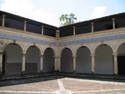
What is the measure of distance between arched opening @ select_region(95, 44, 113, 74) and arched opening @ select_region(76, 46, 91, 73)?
137 centimetres

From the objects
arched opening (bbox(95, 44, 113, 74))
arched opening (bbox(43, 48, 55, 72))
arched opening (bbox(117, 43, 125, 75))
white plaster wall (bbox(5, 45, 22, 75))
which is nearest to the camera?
arched opening (bbox(117, 43, 125, 75))

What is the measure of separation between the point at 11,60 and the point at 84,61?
33.6ft

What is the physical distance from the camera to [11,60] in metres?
→ 16.9

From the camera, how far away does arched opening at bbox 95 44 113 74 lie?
16.9 meters

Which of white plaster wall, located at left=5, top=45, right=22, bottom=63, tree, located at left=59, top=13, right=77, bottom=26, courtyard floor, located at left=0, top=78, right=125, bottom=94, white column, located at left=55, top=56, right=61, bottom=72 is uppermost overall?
tree, located at left=59, top=13, right=77, bottom=26

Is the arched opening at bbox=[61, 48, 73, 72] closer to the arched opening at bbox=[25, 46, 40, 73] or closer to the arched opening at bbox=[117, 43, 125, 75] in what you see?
the arched opening at bbox=[25, 46, 40, 73]

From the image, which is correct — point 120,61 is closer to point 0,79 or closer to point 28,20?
point 28,20

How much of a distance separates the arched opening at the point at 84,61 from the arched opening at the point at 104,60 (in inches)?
53.9

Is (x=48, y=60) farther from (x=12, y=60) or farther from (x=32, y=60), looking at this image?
(x=12, y=60)

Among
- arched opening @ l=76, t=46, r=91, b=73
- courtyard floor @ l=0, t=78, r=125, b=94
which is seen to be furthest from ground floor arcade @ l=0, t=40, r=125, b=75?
courtyard floor @ l=0, t=78, r=125, b=94

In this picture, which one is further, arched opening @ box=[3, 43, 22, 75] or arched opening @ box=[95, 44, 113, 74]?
arched opening @ box=[95, 44, 113, 74]

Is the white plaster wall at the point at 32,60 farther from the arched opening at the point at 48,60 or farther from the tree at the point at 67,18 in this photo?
the tree at the point at 67,18

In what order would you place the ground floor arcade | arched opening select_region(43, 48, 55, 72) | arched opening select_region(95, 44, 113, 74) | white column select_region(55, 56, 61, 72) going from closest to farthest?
the ground floor arcade, arched opening select_region(95, 44, 113, 74), white column select_region(55, 56, 61, 72), arched opening select_region(43, 48, 55, 72)

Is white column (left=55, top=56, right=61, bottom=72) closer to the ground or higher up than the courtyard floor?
higher up
